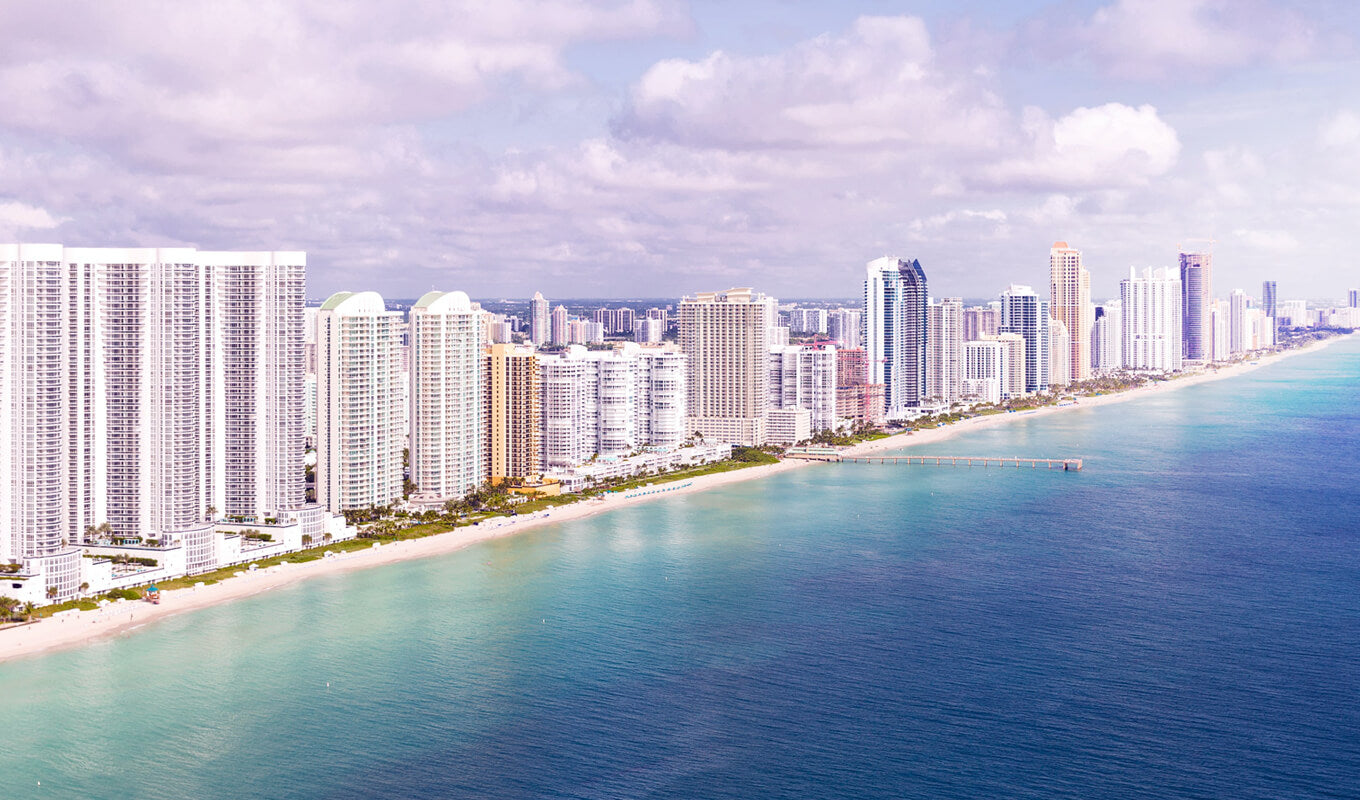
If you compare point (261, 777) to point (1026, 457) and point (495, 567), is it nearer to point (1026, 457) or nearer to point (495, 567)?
point (495, 567)

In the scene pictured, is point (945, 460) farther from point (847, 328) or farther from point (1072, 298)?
point (847, 328)

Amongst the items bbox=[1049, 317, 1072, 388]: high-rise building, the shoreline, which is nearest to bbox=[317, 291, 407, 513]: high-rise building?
the shoreline

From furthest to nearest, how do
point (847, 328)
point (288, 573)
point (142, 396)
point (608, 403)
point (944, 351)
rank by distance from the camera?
point (847, 328)
point (944, 351)
point (608, 403)
point (142, 396)
point (288, 573)

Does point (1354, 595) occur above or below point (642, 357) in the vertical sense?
below

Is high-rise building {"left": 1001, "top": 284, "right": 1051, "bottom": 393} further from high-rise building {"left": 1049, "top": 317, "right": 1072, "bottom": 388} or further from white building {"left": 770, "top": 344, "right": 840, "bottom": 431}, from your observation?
white building {"left": 770, "top": 344, "right": 840, "bottom": 431}

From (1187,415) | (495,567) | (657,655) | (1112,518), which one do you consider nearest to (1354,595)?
(1112,518)

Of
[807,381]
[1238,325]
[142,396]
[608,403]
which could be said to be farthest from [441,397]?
[1238,325]
